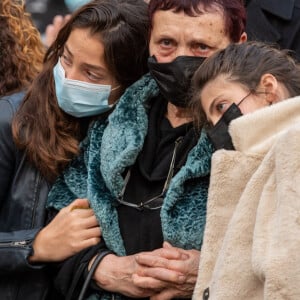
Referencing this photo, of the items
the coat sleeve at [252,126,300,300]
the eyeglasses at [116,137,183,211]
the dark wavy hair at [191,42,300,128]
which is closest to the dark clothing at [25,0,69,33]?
the eyeglasses at [116,137,183,211]

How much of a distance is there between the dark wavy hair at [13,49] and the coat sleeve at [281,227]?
171cm

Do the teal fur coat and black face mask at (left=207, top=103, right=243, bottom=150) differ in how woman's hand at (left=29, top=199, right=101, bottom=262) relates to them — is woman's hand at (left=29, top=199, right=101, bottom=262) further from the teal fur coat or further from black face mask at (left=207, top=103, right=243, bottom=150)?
black face mask at (left=207, top=103, right=243, bottom=150)

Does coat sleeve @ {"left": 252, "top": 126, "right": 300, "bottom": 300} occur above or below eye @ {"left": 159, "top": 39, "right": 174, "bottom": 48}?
above

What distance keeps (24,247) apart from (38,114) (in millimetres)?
507

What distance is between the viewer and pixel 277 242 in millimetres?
2217

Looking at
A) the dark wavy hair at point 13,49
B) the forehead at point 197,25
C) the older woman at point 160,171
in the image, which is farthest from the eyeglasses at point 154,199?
the dark wavy hair at point 13,49

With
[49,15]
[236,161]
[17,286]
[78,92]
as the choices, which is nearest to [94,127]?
[78,92]

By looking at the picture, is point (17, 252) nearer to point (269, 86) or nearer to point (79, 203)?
point (79, 203)

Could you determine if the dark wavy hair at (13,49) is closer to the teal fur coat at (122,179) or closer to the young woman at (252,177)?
the teal fur coat at (122,179)

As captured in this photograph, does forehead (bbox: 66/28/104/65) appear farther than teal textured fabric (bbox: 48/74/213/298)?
Yes

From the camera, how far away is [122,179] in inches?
120

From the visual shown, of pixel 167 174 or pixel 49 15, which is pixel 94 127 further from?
pixel 49 15

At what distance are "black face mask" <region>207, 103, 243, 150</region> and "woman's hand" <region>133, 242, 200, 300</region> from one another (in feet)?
1.34

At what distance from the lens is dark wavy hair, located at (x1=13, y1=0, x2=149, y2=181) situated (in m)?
3.29
